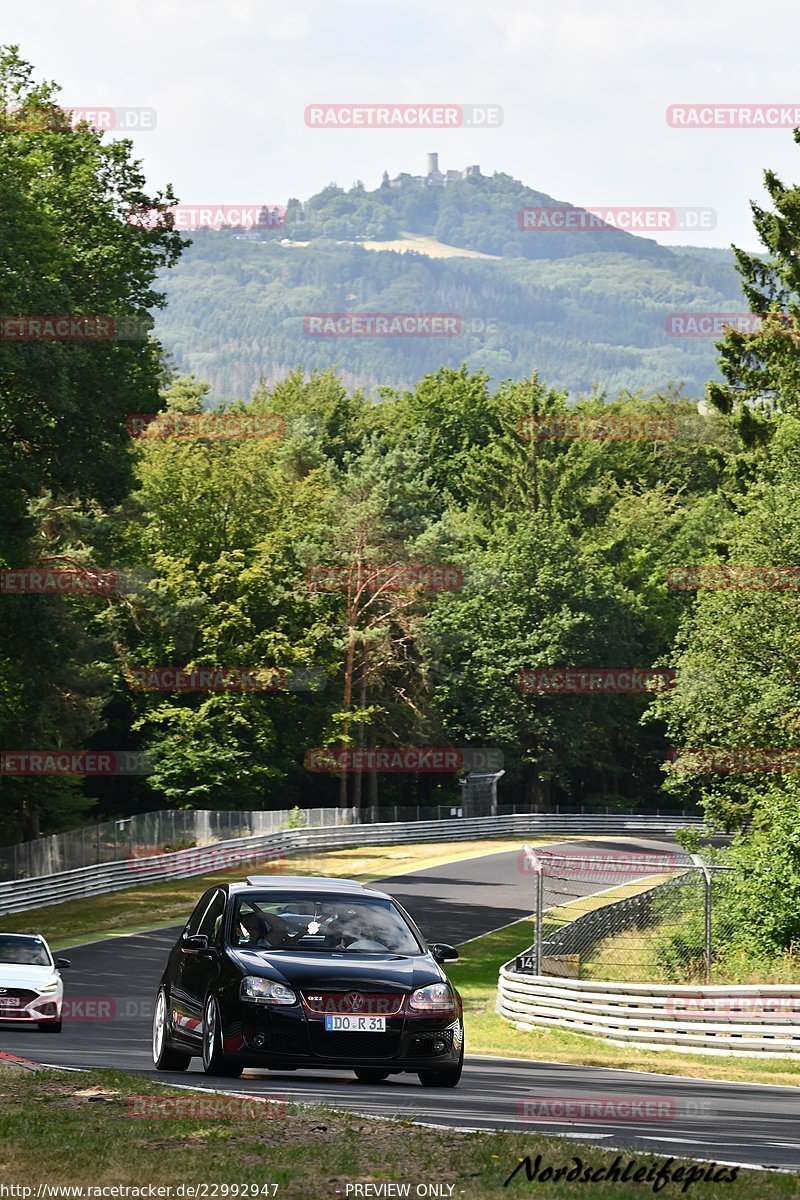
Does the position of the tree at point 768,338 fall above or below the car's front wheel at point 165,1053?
above

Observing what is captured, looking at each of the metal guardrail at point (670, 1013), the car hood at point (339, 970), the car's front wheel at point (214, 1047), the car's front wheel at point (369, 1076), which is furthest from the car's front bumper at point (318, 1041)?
the metal guardrail at point (670, 1013)

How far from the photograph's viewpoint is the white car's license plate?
1288 centimetres

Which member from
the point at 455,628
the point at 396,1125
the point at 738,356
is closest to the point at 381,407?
the point at 455,628

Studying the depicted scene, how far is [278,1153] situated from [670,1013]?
53.1 feet

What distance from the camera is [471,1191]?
7.85m

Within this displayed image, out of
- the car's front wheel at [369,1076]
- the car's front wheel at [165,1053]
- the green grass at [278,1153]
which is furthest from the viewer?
the car's front wheel at [165,1053]

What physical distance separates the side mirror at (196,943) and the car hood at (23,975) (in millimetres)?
8522

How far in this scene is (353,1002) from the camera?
12.9 metres

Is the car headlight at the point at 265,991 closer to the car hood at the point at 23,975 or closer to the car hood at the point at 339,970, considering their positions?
the car hood at the point at 339,970

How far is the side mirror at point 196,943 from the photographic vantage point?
544 inches

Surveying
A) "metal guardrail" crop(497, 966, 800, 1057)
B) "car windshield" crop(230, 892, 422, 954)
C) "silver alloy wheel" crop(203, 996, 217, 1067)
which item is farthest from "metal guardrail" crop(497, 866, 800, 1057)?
"silver alloy wheel" crop(203, 996, 217, 1067)

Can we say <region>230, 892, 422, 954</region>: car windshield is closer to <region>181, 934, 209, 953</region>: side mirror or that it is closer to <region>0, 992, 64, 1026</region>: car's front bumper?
<region>181, 934, 209, 953</region>: side mirror

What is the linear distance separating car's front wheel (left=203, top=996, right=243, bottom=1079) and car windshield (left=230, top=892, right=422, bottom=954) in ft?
1.69

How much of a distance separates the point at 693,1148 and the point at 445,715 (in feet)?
261
